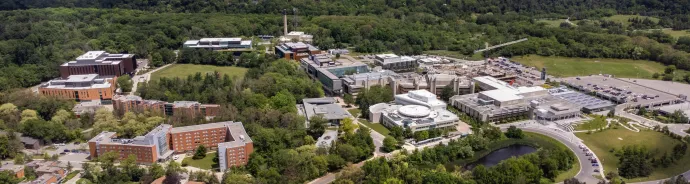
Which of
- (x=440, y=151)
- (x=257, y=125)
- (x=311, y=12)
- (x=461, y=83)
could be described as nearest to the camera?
(x=440, y=151)

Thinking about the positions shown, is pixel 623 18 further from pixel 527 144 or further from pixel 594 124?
pixel 527 144

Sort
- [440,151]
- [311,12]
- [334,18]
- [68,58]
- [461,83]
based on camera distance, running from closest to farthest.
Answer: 1. [440,151]
2. [461,83]
3. [68,58]
4. [334,18]
5. [311,12]

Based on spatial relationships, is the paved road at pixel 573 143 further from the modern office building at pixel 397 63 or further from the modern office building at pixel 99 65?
the modern office building at pixel 99 65

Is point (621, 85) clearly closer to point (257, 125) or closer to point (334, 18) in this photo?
point (257, 125)

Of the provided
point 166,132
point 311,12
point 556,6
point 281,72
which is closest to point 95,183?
point 166,132

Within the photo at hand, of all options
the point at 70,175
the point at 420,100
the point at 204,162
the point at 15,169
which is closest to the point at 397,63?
the point at 420,100
